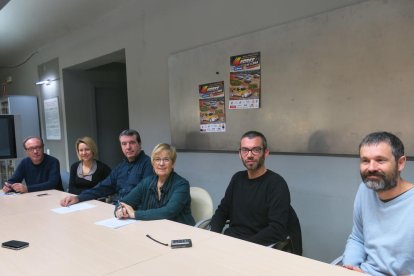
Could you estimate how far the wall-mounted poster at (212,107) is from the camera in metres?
2.90

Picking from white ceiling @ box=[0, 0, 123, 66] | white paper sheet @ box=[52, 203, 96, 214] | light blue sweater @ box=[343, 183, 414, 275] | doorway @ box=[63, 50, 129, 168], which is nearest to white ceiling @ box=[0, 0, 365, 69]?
white ceiling @ box=[0, 0, 123, 66]

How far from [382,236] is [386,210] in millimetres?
113

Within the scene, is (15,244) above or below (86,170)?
below

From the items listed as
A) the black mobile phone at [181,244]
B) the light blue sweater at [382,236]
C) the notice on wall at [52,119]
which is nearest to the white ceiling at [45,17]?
the notice on wall at [52,119]

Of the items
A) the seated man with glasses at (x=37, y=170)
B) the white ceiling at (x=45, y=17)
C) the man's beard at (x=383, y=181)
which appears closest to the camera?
the man's beard at (x=383, y=181)

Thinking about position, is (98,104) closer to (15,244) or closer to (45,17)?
(45,17)

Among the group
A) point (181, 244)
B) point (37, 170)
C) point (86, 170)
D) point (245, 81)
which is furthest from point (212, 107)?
point (37, 170)

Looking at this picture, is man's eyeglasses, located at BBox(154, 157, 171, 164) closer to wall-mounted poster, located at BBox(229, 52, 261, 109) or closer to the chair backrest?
the chair backrest

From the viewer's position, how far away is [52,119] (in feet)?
18.2

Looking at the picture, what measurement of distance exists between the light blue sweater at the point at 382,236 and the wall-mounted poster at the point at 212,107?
5.14 feet

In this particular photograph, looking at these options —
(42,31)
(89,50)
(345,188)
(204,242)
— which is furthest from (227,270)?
(42,31)

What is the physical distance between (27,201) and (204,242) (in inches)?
71.2

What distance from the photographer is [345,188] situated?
2.20 meters

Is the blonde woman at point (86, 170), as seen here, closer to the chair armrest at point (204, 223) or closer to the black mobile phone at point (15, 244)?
the chair armrest at point (204, 223)
